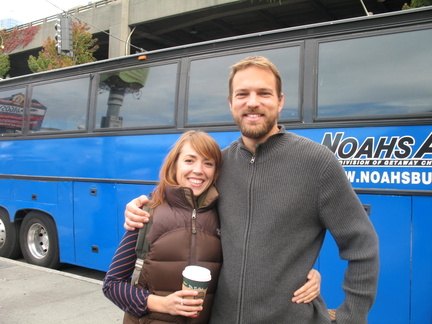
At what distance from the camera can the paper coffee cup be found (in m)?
1.52

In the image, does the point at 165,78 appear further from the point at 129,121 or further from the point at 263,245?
the point at 263,245

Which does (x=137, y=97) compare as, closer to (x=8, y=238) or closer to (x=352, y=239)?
(x=8, y=238)

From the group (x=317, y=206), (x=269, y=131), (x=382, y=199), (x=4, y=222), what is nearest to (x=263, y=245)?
(x=317, y=206)

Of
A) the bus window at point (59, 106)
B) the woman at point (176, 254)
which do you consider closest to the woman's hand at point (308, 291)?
the woman at point (176, 254)

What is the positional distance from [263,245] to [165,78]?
145 inches

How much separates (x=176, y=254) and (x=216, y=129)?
2790 millimetres

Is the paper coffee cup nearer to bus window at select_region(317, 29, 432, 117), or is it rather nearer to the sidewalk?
bus window at select_region(317, 29, 432, 117)

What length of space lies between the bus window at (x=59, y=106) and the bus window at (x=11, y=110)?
33 centimetres

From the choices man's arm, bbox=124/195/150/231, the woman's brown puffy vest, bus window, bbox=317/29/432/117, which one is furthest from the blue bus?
man's arm, bbox=124/195/150/231

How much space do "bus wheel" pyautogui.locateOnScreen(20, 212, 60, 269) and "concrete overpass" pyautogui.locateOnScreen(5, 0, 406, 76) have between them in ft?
Result: 39.2


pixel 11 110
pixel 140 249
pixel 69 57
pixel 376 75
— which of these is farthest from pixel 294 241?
pixel 69 57

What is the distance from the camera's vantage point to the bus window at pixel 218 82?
13.0ft

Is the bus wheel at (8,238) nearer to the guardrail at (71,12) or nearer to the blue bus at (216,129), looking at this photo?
the blue bus at (216,129)

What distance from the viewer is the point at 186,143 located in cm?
191
